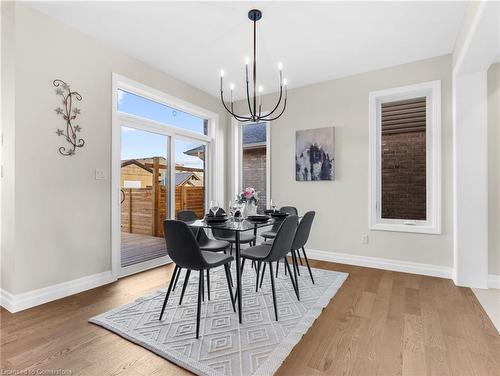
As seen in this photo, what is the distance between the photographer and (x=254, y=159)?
191 inches

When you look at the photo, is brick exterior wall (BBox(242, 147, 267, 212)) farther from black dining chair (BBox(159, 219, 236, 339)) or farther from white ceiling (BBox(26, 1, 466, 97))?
black dining chair (BBox(159, 219, 236, 339))

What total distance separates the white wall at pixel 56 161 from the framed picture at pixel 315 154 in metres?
2.67

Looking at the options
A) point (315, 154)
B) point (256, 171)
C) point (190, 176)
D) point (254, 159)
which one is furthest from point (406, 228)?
point (190, 176)

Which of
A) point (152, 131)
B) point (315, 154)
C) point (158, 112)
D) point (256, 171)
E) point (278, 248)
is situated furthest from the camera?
point (256, 171)

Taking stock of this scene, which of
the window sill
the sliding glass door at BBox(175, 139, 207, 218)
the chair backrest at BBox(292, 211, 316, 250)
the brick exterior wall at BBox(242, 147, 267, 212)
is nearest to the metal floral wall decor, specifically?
the sliding glass door at BBox(175, 139, 207, 218)

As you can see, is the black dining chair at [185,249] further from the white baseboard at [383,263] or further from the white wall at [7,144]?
the white baseboard at [383,263]

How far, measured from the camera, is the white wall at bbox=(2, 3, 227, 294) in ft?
7.78

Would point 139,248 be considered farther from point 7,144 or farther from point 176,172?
point 7,144

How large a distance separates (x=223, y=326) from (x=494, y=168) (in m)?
3.36

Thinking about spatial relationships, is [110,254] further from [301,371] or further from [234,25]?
[234,25]

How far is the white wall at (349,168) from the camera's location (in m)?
3.25

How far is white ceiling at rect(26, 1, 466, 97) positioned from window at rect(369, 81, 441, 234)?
0.53 meters

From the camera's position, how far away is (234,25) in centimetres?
267

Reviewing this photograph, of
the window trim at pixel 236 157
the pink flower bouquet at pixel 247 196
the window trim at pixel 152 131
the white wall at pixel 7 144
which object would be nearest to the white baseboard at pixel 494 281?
the pink flower bouquet at pixel 247 196
